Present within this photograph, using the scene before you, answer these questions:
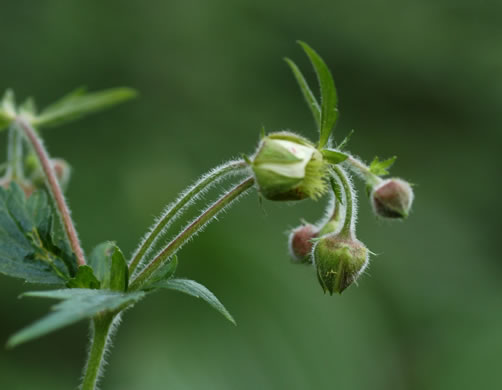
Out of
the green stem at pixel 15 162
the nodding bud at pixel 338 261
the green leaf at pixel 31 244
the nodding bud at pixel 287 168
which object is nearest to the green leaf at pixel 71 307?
the green leaf at pixel 31 244

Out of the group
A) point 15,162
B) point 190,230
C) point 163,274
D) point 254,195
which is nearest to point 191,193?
point 190,230

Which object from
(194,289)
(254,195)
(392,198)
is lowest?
(194,289)

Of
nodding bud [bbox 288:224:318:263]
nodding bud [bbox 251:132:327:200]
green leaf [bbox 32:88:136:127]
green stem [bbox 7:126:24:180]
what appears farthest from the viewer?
green leaf [bbox 32:88:136:127]

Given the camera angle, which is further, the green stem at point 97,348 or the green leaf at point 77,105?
the green leaf at point 77,105

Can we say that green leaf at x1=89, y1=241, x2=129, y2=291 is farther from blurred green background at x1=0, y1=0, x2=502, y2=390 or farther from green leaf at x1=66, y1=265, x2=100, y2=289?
blurred green background at x1=0, y1=0, x2=502, y2=390

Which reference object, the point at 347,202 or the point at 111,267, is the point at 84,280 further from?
the point at 347,202

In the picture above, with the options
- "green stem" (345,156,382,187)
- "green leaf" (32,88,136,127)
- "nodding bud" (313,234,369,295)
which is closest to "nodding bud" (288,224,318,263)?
"nodding bud" (313,234,369,295)

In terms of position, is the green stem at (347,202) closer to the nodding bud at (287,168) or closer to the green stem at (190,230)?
the nodding bud at (287,168)
